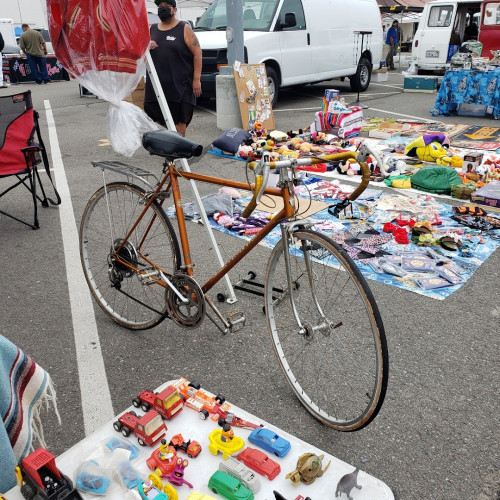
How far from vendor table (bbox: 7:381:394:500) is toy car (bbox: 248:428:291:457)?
24mm

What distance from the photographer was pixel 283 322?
2.80m

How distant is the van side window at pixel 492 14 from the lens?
12.5 metres

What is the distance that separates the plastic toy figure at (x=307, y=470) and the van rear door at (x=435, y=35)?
14.4m

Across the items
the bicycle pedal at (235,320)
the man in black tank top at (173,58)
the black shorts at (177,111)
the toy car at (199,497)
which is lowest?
the toy car at (199,497)

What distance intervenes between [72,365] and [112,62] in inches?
68.7

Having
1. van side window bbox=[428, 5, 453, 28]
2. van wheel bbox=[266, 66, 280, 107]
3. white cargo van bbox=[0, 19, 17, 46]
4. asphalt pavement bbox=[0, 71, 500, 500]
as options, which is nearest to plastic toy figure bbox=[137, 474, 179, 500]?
asphalt pavement bbox=[0, 71, 500, 500]

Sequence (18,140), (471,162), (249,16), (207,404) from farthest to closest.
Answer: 1. (249,16)
2. (471,162)
3. (18,140)
4. (207,404)

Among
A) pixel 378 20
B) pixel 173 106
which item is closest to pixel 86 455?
pixel 173 106

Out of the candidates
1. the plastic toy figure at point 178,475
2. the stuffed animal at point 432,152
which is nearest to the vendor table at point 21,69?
the stuffed animal at point 432,152

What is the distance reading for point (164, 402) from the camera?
7.28 ft

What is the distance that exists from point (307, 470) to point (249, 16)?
10233 millimetres

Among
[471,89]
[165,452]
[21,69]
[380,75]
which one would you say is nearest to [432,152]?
[471,89]

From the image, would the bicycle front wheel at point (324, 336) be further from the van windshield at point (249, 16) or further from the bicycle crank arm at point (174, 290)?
the van windshield at point (249, 16)

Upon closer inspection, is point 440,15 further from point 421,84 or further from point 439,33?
point 421,84
